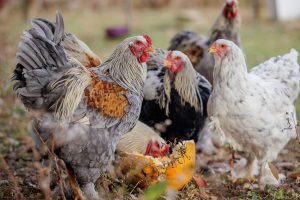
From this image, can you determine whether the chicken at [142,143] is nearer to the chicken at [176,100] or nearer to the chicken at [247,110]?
the chicken at [176,100]

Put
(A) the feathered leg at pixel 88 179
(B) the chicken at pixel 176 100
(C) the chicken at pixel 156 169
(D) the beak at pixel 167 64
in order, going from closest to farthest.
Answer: (A) the feathered leg at pixel 88 179
(C) the chicken at pixel 156 169
(D) the beak at pixel 167 64
(B) the chicken at pixel 176 100

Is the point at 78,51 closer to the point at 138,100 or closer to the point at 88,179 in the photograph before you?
the point at 138,100

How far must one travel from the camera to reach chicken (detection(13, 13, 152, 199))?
15.0ft

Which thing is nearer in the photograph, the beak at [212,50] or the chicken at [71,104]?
the chicken at [71,104]

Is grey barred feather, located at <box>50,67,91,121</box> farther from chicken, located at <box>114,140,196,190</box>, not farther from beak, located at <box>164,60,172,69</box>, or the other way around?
beak, located at <box>164,60,172,69</box>

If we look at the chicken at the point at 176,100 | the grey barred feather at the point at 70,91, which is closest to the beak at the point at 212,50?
the chicken at the point at 176,100

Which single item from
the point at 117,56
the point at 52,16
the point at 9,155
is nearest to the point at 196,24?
the point at 52,16

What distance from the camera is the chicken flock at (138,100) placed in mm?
4590

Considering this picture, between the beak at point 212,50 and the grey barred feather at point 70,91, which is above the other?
the beak at point 212,50

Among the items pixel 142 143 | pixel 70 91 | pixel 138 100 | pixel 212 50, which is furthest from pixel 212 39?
pixel 70 91

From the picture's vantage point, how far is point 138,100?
4.98 meters

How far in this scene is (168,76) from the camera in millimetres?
6062

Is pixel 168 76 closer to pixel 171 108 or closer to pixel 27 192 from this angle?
pixel 171 108

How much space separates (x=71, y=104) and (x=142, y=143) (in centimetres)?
134
